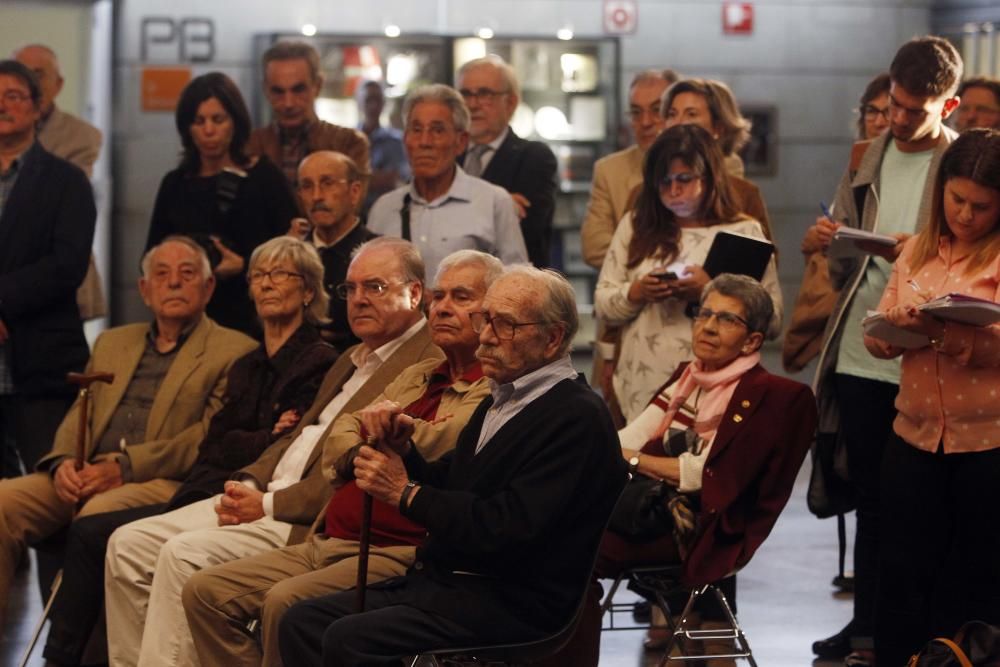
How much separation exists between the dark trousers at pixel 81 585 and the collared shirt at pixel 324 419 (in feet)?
1.68

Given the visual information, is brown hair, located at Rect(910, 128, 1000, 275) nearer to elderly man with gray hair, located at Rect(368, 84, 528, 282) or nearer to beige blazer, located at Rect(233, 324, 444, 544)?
beige blazer, located at Rect(233, 324, 444, 544)

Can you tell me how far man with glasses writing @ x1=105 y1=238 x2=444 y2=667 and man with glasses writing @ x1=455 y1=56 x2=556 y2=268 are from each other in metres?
1.44

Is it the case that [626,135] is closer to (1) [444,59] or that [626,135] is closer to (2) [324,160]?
(1) [444,59]

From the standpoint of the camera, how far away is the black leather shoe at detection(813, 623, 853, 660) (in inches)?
192

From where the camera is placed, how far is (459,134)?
216 inches

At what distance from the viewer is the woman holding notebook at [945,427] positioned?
380cm

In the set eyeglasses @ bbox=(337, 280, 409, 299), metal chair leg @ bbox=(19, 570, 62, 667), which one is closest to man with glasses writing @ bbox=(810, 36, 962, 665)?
eyeglasses @ bbox=(337, 280, 409, 299)

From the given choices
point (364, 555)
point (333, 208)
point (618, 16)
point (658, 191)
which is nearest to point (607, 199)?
point (658, 191)

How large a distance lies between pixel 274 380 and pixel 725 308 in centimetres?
138

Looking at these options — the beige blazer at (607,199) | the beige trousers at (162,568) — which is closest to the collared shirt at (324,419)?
the beige trousers at (162,568)

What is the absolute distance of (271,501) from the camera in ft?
14.6

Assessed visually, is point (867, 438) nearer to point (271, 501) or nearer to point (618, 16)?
point (271, 501)

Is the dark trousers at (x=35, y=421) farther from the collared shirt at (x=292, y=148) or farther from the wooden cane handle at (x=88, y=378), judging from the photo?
the collared shirt at (x=292, y=148)

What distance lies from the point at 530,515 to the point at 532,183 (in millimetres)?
2737
